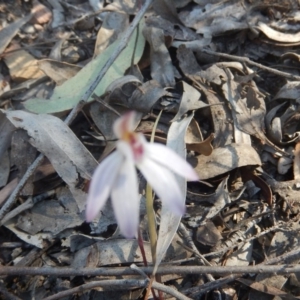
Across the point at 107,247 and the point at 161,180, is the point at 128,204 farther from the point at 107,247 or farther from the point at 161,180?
the point at 107,247

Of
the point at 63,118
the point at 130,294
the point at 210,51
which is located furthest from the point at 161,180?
the point at 210,51

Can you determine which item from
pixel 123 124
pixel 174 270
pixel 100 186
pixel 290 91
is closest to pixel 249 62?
pixel 290 91

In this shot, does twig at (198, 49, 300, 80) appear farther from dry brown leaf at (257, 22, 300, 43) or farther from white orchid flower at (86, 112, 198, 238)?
white orchid flower at (86, 112, 198, 238)

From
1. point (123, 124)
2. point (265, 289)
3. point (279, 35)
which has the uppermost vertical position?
point (123, 124)


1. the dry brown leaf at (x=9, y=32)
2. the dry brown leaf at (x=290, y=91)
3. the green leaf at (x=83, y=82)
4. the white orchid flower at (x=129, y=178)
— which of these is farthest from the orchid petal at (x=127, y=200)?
the dry brown leaf at (x=9, y=32)

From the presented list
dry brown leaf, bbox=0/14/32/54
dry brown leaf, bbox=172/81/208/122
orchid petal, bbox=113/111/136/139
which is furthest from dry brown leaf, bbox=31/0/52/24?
orchid petal, bbox=113/111/136/139

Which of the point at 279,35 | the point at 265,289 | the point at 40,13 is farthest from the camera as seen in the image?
the point at 40,13

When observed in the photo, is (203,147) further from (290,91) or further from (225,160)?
(290,91)
